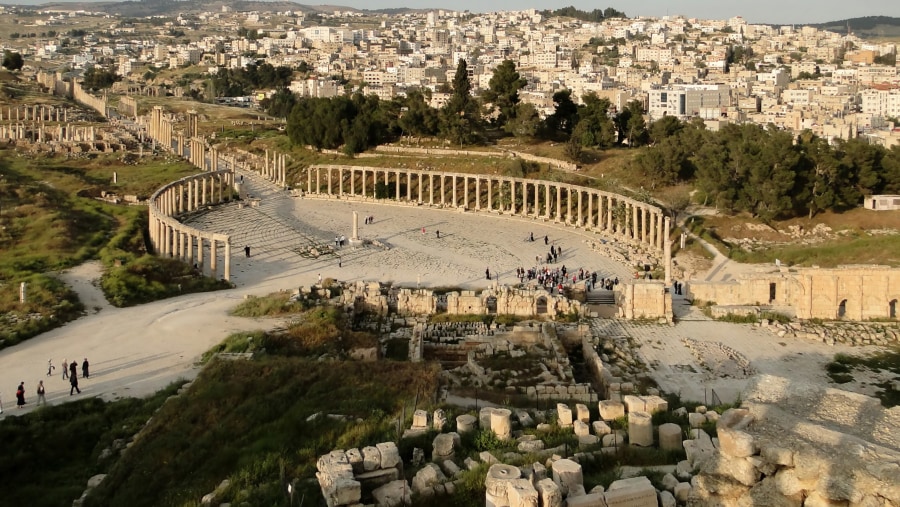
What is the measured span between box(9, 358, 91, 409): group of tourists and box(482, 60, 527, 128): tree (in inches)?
2027

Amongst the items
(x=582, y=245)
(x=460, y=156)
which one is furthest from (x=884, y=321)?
(x=460, y=156)

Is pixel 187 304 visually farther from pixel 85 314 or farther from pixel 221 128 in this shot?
pixel 221 128

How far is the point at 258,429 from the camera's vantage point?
18.6 meters

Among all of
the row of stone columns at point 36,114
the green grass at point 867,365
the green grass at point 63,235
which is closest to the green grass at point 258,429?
the green grass at point 63,235

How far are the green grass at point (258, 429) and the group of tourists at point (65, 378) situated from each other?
12.9 feet

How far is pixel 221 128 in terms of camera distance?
319 feet

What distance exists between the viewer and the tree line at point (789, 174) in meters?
47.3

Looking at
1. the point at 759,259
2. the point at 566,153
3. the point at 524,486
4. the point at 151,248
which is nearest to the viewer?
the point at 524,486

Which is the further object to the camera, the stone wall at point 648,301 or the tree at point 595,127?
the tree at point 595,127

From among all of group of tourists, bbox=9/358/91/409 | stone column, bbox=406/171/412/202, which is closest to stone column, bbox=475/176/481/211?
stone column, bbox=406/171/412/202

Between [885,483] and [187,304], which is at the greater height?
[885,483]

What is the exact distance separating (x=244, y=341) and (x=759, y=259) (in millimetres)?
26201

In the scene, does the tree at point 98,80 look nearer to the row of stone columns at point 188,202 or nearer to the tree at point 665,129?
the row of stone columns at point 188,202

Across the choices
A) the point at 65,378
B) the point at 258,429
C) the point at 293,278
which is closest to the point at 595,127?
the point at 293,278
